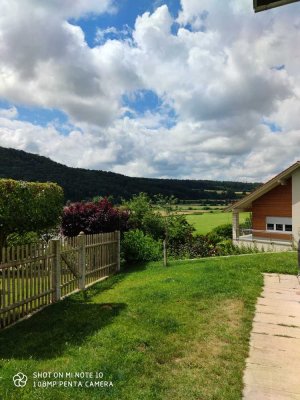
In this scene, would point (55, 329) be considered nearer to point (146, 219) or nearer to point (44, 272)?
point (44, 272)

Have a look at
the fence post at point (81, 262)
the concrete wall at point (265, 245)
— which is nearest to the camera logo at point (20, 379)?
the fence post at point (81, 262)

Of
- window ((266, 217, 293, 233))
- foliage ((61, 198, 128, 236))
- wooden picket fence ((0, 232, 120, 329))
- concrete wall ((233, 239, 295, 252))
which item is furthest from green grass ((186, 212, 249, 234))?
wooden picket fence ((0, 232, 120, 329))

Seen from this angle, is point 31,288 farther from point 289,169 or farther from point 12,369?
point 289,169

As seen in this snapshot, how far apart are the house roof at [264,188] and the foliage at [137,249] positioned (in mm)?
11044

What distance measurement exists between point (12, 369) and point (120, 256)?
1123 cm

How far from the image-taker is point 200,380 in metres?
4.48

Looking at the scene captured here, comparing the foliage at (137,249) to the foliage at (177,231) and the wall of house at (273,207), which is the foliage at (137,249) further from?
the wall of house at (273,207)

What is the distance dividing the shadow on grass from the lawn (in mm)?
15

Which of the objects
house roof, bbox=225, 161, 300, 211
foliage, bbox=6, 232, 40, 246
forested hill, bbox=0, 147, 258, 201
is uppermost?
forested hill, bbox=0, 147, 258, 201

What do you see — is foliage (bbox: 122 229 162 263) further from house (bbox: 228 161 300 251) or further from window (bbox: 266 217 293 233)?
window (bbox: 266 217 293 233)

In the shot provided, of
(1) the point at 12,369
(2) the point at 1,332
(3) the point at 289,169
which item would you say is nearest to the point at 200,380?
(1) the point at 12,369

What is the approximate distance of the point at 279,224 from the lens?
996 inches

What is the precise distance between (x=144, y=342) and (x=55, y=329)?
5.86 ft

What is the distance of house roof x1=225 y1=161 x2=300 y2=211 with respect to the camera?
76.3 feet
